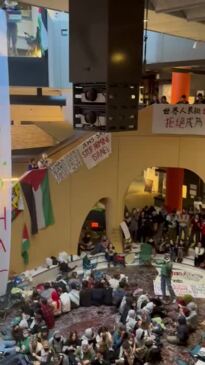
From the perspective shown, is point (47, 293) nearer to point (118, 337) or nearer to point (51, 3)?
point (118, 337)

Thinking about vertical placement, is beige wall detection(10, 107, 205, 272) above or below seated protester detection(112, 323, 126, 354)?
above

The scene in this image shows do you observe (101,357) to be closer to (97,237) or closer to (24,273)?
(24,273)

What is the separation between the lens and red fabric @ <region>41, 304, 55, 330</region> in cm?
750

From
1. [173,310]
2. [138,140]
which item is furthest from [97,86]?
[138,140]

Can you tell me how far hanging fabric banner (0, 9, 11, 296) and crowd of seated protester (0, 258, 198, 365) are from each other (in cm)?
90

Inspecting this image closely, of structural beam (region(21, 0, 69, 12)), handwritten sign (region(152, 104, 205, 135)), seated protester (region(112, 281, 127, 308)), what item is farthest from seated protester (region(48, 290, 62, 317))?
structural beam (region(21, 0, 69, 12))

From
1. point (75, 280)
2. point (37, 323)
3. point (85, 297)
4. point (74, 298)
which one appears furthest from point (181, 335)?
point (75, 280)

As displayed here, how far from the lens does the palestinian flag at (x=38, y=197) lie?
8.98 meters

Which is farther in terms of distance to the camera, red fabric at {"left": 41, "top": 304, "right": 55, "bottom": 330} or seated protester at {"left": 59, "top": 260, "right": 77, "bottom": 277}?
seated protester at {"left": 59, "top": 260, "right": 77, "bottom": 277}

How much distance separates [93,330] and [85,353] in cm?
128

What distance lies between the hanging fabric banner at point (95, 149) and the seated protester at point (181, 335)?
451 cm

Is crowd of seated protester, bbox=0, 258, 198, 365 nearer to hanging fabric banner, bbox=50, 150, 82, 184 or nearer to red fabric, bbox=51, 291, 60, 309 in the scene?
red fabric, bbox=51, 291, 60, 309

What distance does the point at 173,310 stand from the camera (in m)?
8.23

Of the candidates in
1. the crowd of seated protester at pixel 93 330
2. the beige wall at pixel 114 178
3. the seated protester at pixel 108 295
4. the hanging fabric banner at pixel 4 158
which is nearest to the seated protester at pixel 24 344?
the crowd of seated protester at pixel 93 330
